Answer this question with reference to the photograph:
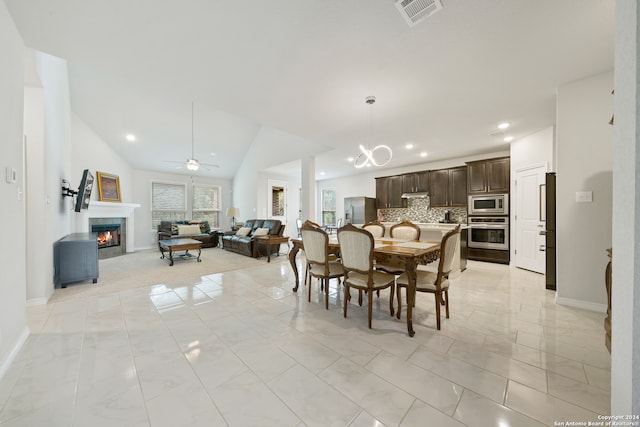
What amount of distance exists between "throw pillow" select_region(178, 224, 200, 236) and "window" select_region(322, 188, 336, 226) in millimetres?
4936

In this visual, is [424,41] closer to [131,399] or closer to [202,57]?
[202,57]

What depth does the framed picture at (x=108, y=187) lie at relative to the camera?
242 inches

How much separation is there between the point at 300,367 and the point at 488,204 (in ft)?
18.0

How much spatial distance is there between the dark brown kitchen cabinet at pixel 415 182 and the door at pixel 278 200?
4.37m

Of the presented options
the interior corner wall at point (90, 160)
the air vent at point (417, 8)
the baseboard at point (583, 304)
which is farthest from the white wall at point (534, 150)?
the interior corner wall at point (90, 160)

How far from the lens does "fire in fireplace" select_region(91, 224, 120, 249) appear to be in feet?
19.8

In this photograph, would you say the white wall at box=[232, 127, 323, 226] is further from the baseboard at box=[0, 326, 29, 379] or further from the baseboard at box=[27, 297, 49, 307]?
the baseboard at box=[0, 326, 29, 379]

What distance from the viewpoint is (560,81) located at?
8.73 feet

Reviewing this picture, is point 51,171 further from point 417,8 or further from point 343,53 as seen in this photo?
point 417,8

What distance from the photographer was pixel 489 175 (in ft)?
16.9

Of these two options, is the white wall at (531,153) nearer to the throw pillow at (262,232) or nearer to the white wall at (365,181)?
the white wall at (365,181)

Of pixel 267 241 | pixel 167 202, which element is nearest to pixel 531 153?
pixel 267 241

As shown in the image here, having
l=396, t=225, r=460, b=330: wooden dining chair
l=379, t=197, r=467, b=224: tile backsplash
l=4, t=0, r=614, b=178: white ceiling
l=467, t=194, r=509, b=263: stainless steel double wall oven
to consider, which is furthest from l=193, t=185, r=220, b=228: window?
l=467, t=194, r=509, b=263: stainless steel double wall oven

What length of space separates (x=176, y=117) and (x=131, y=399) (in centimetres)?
651
